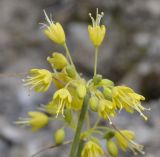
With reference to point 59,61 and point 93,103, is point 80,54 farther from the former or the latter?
point 93,103

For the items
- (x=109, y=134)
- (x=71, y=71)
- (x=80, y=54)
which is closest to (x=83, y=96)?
(x=71, y=71)

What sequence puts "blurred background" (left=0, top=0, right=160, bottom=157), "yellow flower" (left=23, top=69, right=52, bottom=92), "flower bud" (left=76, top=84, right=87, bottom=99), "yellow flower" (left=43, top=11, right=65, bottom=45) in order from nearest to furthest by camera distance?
"flower bud" (left=76, top=84, right=87, bottom=99), "yellow flower" (left=23, top=69, right=52, bottom=92), "yellow flower" (left=43, top=11, right=65, bottom=45), "blurred background" (left=0, top=0, right=160, bottom=157)

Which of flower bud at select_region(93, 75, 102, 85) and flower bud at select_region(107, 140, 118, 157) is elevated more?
flower bud at select_region(93, 75, 102, 85)

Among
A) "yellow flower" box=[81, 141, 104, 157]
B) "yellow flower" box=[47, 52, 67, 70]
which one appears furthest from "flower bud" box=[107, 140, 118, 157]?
"yellow flower" box=[47, 52, 67, 70]

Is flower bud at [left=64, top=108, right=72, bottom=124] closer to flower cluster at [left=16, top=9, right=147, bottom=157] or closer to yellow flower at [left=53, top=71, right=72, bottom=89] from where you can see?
flower cluster at [left=16, top=9, right=147, bottom=157]

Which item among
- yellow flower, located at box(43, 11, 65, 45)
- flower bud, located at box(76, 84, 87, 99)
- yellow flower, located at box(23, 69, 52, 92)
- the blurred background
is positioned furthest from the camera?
the blurred background

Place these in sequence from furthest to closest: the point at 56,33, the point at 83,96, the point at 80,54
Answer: the point at 80,54 → the point at 56,33 → the point at 83,96

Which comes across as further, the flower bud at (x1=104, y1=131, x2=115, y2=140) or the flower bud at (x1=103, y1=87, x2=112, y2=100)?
the flower bud at (x1=104, y1=131, x2=115, y2=140)
